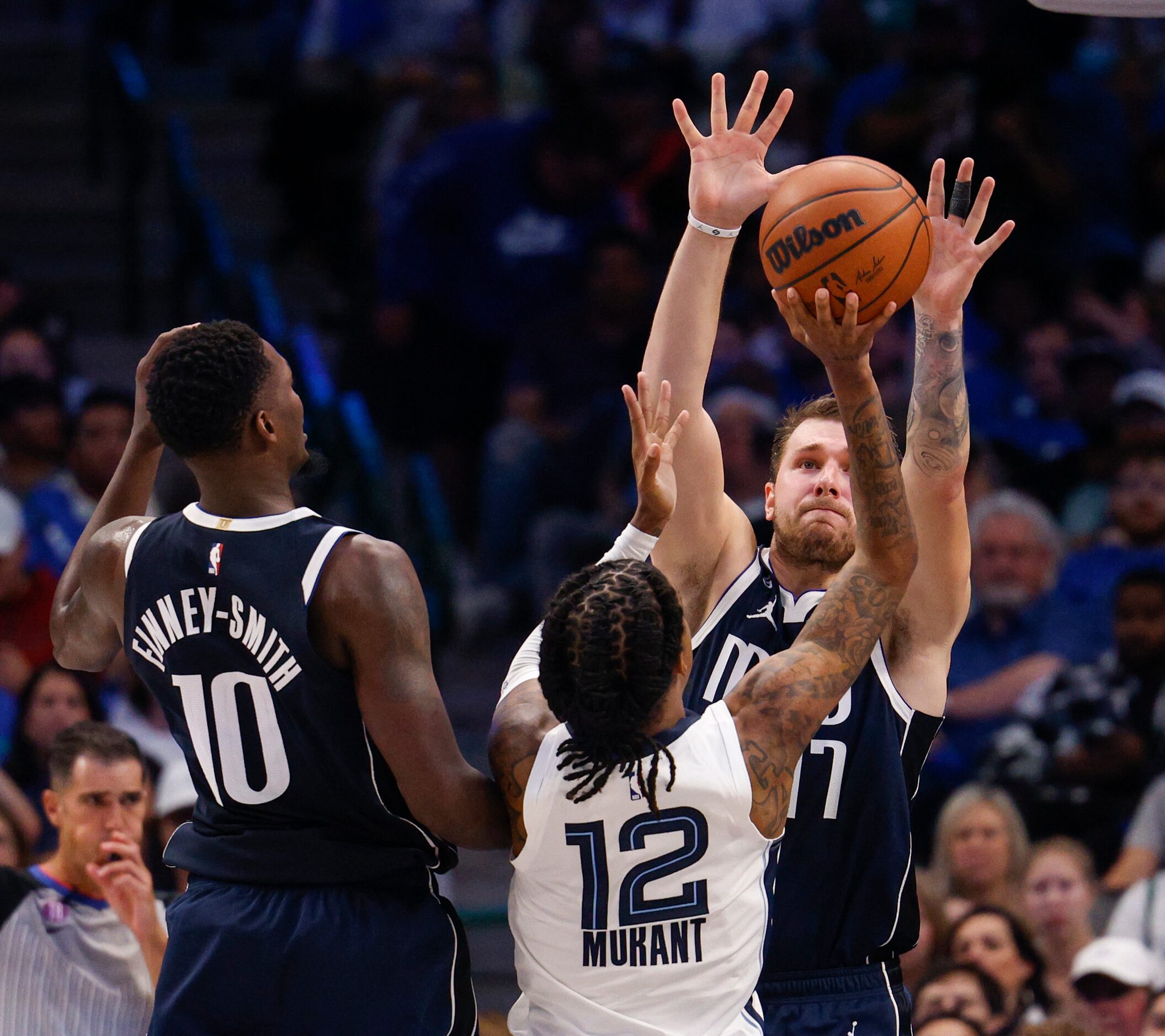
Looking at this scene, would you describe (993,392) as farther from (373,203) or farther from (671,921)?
(671,921)

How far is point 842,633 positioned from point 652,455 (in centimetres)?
47

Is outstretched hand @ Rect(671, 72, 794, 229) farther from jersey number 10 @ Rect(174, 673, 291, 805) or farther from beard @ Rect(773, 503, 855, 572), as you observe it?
jersey number 10 @ Rect(174, 673, 291, 805)

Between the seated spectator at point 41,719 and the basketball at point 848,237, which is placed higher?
the basketball at point 848,237

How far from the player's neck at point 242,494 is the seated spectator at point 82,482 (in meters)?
4.19

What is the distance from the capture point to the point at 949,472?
378 cm

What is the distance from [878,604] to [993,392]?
582 cm

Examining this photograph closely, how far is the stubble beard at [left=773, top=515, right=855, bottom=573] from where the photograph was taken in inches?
148

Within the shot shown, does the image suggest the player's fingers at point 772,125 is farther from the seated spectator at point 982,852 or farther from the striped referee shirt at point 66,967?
the seated spectator at point 982,852

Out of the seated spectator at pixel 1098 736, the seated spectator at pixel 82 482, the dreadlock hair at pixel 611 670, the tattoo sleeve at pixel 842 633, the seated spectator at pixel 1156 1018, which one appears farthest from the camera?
the seated spectator at pixel 82 482

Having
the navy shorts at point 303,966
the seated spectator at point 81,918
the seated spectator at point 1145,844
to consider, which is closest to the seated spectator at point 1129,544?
the seated spectator at point 1145,844

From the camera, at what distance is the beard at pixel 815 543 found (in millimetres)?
3762

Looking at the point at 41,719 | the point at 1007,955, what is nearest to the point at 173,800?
the point at 41,719

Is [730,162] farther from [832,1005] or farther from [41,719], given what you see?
[41,719]

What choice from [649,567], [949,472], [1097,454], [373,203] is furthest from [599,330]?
[649,567]
